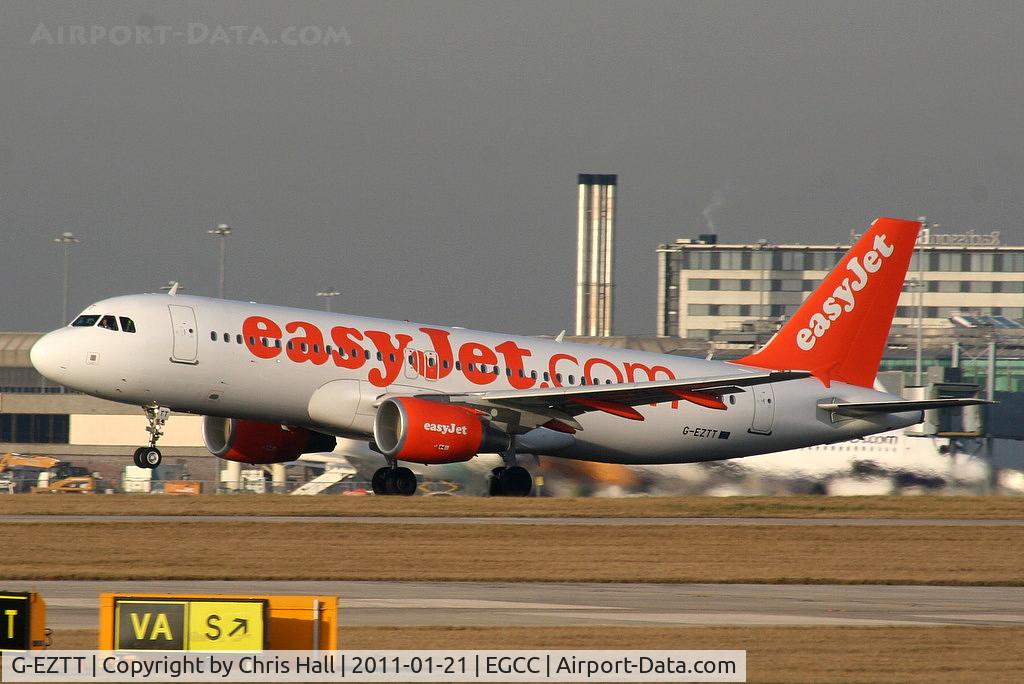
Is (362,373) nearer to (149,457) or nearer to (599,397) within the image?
(149,457)

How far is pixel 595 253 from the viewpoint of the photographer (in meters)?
135

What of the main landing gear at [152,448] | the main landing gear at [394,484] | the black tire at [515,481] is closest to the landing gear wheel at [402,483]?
the main landing gear at [394,484]

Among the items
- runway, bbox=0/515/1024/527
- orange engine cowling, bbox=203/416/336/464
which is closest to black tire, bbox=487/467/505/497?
orange engine cowling, bbox=203/416/336/464

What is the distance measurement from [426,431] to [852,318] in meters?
13.9

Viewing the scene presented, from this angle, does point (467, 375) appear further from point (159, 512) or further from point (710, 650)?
point (710, 650)

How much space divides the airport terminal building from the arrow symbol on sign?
150m

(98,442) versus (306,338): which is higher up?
(306,338)

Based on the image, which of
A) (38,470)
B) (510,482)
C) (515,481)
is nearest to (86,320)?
(510,482)

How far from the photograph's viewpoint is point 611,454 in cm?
4109

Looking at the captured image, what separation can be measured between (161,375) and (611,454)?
1202 centimetres

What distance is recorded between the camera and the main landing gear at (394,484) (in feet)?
125

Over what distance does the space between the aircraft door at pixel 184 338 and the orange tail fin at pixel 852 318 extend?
1591 cm

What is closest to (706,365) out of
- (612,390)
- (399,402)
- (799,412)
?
(799,412)

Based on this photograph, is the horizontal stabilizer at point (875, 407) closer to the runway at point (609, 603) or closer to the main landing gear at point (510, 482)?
the main landing gear at point (510, 482)
